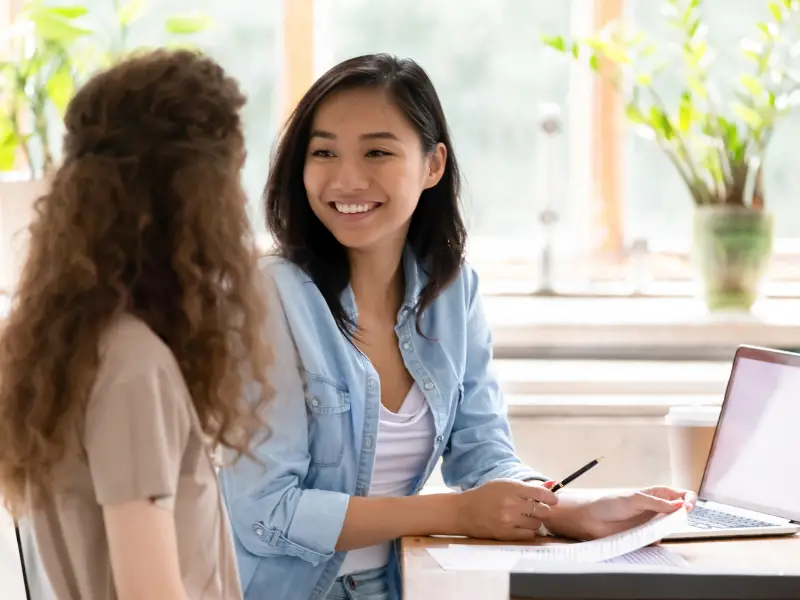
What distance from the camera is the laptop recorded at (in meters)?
1.52

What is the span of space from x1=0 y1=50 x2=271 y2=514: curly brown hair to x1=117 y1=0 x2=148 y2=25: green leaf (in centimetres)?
150

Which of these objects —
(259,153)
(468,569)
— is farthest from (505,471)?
(259,153)

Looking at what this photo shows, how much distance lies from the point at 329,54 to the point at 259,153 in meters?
0.28

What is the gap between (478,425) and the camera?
167 cm

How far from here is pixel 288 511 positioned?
1.43 metres

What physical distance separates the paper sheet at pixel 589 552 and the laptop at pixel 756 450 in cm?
12

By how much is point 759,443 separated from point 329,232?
2.10 feet

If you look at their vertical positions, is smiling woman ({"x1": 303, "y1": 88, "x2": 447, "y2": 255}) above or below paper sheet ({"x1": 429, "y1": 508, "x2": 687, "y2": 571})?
above

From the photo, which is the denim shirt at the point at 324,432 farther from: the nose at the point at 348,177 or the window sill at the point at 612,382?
the window sill at the point at 612,382

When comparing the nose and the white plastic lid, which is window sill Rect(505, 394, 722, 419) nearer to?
the white plastic lid

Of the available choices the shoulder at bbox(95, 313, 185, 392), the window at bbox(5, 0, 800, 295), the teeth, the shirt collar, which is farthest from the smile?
the window at bbox(5, 0, 800, 295)

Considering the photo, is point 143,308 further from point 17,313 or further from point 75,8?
point 75,8

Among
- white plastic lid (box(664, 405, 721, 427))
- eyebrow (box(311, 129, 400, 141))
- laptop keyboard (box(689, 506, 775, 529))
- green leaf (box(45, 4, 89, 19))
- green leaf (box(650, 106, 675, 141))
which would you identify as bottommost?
laptop keyboard (box(689, 506, 775, 529))

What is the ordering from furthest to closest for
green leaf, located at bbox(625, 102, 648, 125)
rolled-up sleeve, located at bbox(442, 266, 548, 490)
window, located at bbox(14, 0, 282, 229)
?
window, located at bbox(14, 0, 282, 229) < green leaf, located at bbox(625, 102, 648, 125) < rolled-up sleeve, located at bbox(442, 266, 548, 490)
